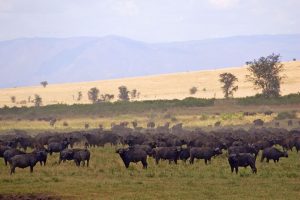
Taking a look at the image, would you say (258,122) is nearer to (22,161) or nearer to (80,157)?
(80,157)

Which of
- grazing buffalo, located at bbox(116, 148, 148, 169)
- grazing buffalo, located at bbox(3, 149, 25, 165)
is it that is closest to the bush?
grazing buffalo, located at bbox(116, 148, 148, 169)

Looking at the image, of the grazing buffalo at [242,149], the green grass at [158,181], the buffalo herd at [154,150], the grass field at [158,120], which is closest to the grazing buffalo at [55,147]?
the buffalo herd at [154,150]

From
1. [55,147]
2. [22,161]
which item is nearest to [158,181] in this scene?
[22,161]

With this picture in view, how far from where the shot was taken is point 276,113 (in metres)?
76.1

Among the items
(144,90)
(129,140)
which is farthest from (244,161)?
(144,90)

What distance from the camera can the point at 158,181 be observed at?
81.3ft

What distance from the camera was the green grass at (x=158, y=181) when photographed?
2159cm

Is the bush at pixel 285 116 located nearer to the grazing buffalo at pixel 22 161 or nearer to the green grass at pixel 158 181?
the green grass at pixel 158 181

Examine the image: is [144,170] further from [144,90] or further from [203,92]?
[144,90]

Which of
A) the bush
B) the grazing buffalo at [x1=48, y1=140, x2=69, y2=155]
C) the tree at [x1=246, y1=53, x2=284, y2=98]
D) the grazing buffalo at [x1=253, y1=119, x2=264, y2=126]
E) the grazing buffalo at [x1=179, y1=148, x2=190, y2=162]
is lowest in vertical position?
the grazing buffalo at [x1=179, y1=148, x2=190, y2=162]

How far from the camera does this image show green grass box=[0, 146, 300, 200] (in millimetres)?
21594

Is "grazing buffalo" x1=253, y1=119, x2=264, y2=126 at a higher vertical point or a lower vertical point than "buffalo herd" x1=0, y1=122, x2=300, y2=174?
higher

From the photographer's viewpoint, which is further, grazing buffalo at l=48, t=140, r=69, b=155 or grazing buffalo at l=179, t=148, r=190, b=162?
grazing buffalo at l=48, t=140, r=69, b=155

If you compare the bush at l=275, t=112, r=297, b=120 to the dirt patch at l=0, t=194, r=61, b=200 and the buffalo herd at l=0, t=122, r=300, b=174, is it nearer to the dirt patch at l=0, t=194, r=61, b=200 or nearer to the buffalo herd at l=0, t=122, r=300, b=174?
the buffalo herd at l=0, t=122, r=300, b=174
